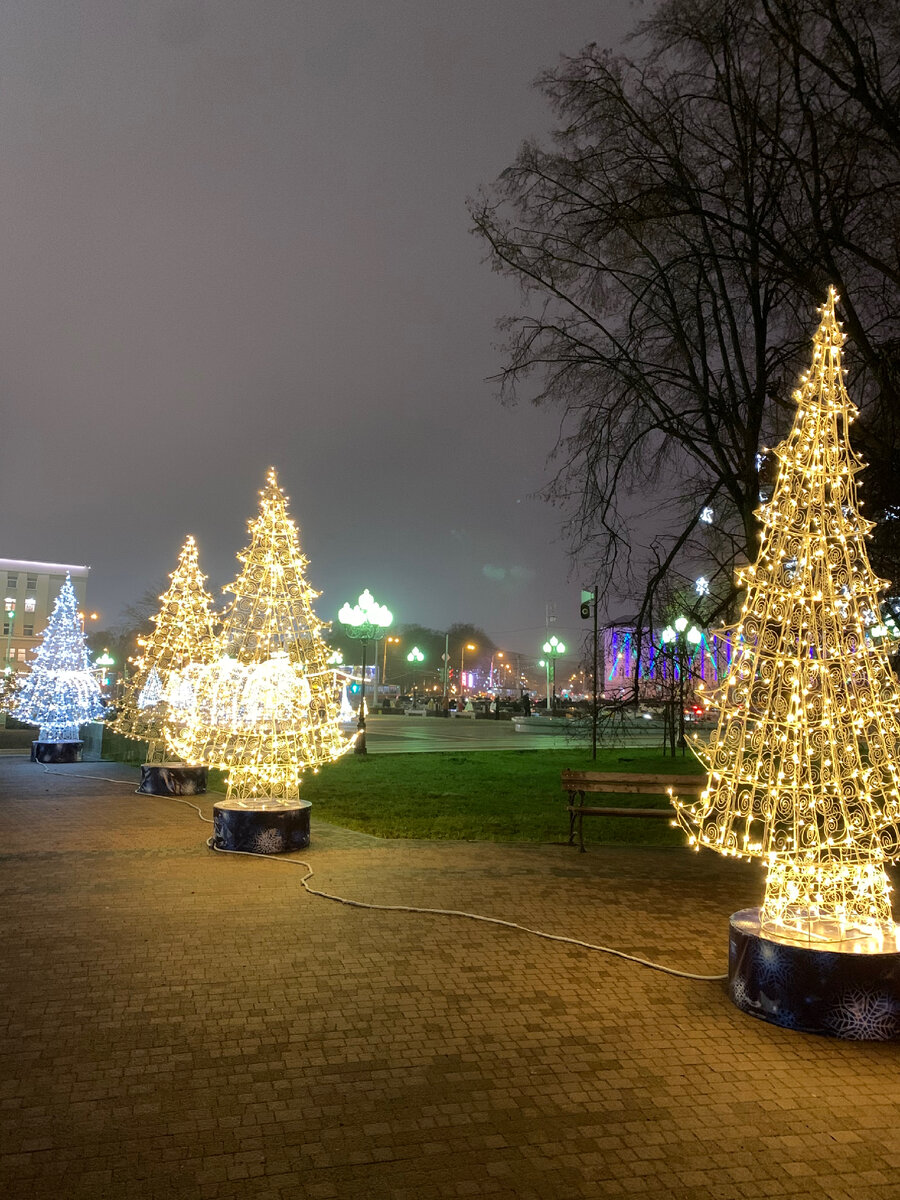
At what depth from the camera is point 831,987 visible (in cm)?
486

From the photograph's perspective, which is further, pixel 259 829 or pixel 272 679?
pixel 272 679

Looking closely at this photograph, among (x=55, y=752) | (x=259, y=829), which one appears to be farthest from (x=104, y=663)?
(x=259, y=829)

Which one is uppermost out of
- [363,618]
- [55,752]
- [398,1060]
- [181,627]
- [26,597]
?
[26,597]

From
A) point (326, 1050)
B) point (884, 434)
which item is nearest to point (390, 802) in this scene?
point (884, 434)

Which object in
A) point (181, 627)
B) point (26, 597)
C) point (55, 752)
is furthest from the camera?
point (26, 597)

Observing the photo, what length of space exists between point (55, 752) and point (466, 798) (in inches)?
420

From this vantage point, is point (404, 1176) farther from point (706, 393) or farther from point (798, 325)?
point (798, 325)

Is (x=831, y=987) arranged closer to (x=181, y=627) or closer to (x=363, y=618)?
(x=181, y=627)

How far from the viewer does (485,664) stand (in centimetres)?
12825

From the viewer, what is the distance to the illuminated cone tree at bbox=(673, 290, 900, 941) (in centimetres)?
534

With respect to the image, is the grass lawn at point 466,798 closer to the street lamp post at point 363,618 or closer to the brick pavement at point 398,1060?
the street lamp post at point 363,618

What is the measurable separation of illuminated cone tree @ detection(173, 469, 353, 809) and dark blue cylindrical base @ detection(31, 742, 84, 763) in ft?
37.8

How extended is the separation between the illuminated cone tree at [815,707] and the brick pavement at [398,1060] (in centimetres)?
88

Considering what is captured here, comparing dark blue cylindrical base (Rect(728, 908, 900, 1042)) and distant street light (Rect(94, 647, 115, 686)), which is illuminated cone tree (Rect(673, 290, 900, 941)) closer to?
dark blue cylindrical base (Rect(728, 908, 900, 1042))
